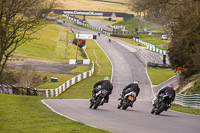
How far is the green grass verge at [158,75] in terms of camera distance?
54531 millimetres

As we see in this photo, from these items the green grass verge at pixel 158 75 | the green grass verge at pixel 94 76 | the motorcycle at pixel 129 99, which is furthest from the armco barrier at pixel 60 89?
the motorcycle at pixel 129 99

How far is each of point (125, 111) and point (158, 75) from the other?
39434 millimetres

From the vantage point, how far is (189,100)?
92.7 feet

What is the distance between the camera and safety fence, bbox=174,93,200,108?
26.6 meters

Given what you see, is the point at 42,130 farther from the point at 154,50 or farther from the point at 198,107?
the point at 154,50

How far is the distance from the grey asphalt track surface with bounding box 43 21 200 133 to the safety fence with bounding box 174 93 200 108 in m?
2.38

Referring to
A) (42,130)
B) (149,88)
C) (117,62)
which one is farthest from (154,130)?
(117,62)

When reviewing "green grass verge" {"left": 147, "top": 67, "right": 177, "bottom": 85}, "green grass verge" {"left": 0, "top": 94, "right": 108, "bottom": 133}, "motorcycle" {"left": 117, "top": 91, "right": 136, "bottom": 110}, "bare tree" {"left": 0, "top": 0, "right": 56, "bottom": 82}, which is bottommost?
"green grass verge" {"left": 147, "top": 67, "right": 177, "bottom": 85}

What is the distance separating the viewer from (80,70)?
5969cm

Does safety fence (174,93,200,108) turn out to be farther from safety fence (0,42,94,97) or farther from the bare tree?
the bare tree

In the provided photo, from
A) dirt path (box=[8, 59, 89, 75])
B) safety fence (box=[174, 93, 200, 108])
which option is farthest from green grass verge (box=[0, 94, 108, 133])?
dirt path (box=[8, 59, 89, 75])

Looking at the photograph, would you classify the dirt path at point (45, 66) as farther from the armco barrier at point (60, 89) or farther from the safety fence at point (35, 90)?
the safety fence at point (35, 90)

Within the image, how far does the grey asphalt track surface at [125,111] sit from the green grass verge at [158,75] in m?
0.98

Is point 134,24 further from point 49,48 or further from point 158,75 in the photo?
point 158,75
